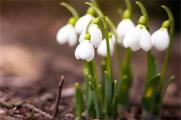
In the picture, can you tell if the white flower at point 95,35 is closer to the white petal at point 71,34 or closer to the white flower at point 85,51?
the white flower at point 85,51

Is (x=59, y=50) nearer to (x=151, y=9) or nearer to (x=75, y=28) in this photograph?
(x=151, y=9)


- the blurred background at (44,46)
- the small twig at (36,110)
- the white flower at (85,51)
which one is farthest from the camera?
the blurred background at (44,46)

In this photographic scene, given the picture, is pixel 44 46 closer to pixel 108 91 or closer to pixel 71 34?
pixel 71 34

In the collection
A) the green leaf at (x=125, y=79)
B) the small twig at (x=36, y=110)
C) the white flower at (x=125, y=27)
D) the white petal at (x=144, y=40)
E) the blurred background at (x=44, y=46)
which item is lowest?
the small twig at (x=36, y=110)

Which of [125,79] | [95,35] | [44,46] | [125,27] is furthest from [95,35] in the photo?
[44,46]

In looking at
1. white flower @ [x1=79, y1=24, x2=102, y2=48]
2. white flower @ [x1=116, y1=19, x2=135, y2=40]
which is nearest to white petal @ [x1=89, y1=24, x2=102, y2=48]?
white flower @ [x1=79, y1=24, x2=102, y2=48]

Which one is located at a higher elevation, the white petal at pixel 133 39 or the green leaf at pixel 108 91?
the white petal at pixel 133 39

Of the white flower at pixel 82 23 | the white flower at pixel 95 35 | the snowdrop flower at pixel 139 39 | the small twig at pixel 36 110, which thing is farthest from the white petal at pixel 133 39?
the small twig at pixel 36 110

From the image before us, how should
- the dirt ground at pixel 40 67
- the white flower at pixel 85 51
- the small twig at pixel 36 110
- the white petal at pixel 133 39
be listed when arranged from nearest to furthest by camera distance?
the white flower at pixel 85 51, the white petal at pixel 133 39, the small twig at pixel 36 110, the dirt ground at pixel 40 67

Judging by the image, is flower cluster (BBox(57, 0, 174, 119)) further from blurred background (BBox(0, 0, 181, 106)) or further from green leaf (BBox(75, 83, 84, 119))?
blurred background (BBox(0, 0, 181, 106))
